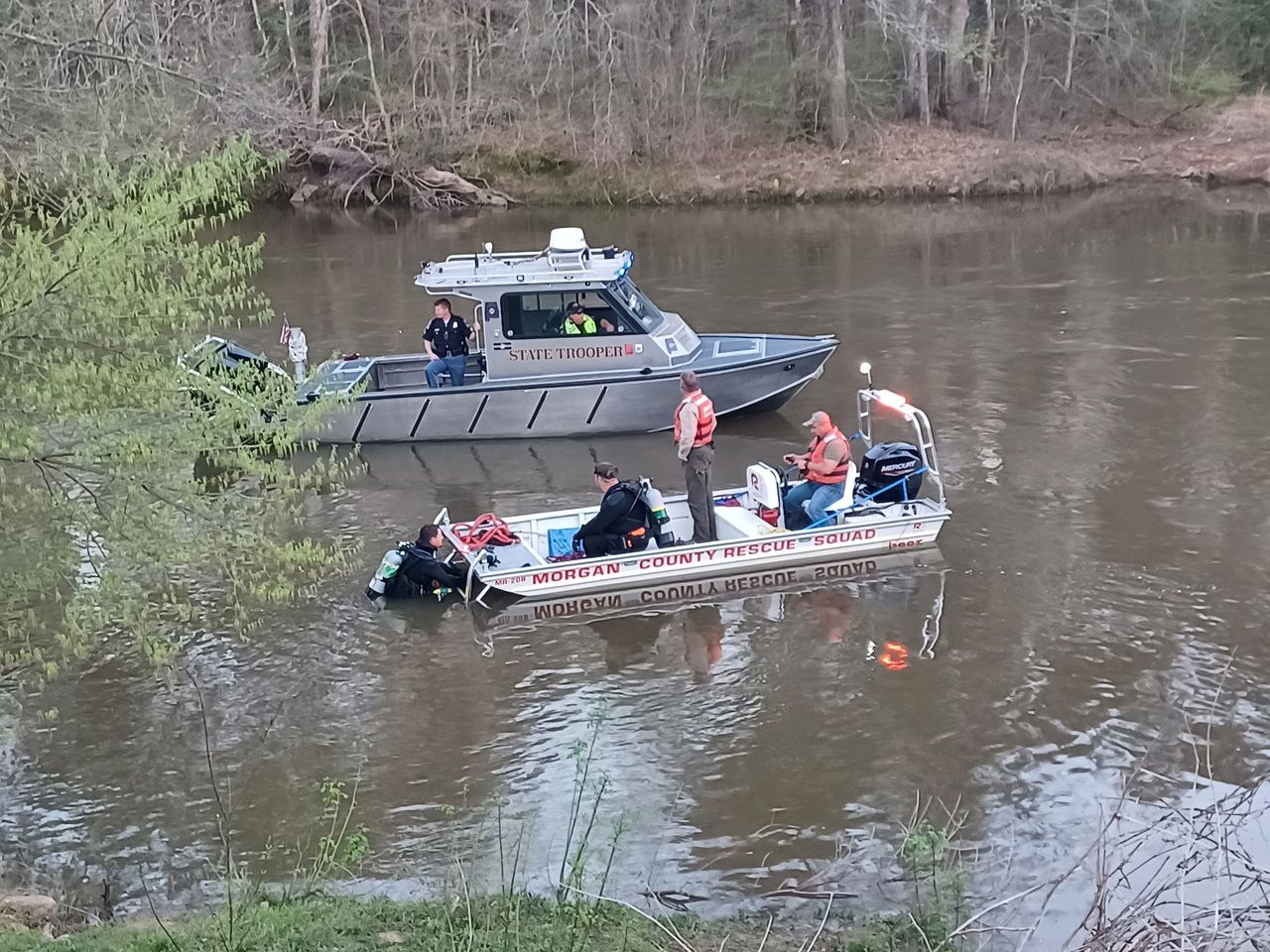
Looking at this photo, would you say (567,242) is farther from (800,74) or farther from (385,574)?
(800,74)

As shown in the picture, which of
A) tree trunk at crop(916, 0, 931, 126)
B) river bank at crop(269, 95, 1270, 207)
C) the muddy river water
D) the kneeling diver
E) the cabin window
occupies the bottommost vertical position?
the muddy river water

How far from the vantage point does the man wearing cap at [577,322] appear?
639 inches

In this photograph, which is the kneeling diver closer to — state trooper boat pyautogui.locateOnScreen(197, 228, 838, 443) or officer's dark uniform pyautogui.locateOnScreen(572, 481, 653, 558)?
officer's dark uniform pyautogui.locateOnScreen(572, 481, 653, 558)

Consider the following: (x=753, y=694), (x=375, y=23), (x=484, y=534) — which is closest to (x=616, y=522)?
(x=484, y=534)

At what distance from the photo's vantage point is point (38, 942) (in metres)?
6.14

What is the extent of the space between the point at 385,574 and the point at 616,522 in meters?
2.05

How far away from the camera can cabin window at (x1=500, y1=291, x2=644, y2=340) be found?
16156 mm

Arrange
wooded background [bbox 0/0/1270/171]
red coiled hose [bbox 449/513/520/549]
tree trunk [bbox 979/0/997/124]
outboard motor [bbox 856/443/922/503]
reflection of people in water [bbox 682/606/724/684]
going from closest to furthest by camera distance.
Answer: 1. reflection of people in water [bbox 682/606/724/684]
2. red coiled hose [bbox 449/513/520/549]
3. outboard motor [bbox 856/443/922/503]
4. wooded background [bbox 0/0/1270/171]
5. tree trunk [bbox 979/0/997/124]

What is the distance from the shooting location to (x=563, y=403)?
53.8ft

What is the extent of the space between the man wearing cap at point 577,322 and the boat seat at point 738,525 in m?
4.02

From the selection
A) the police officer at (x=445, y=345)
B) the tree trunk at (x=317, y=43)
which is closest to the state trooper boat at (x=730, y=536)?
the police officer at (x=445, y=345)

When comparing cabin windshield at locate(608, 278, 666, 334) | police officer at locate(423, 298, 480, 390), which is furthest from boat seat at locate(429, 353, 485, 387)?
cabin windshield at locate(608, 278, 666, 334)

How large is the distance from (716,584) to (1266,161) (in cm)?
3142

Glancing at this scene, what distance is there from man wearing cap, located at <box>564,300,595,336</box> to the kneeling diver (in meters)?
4.97
